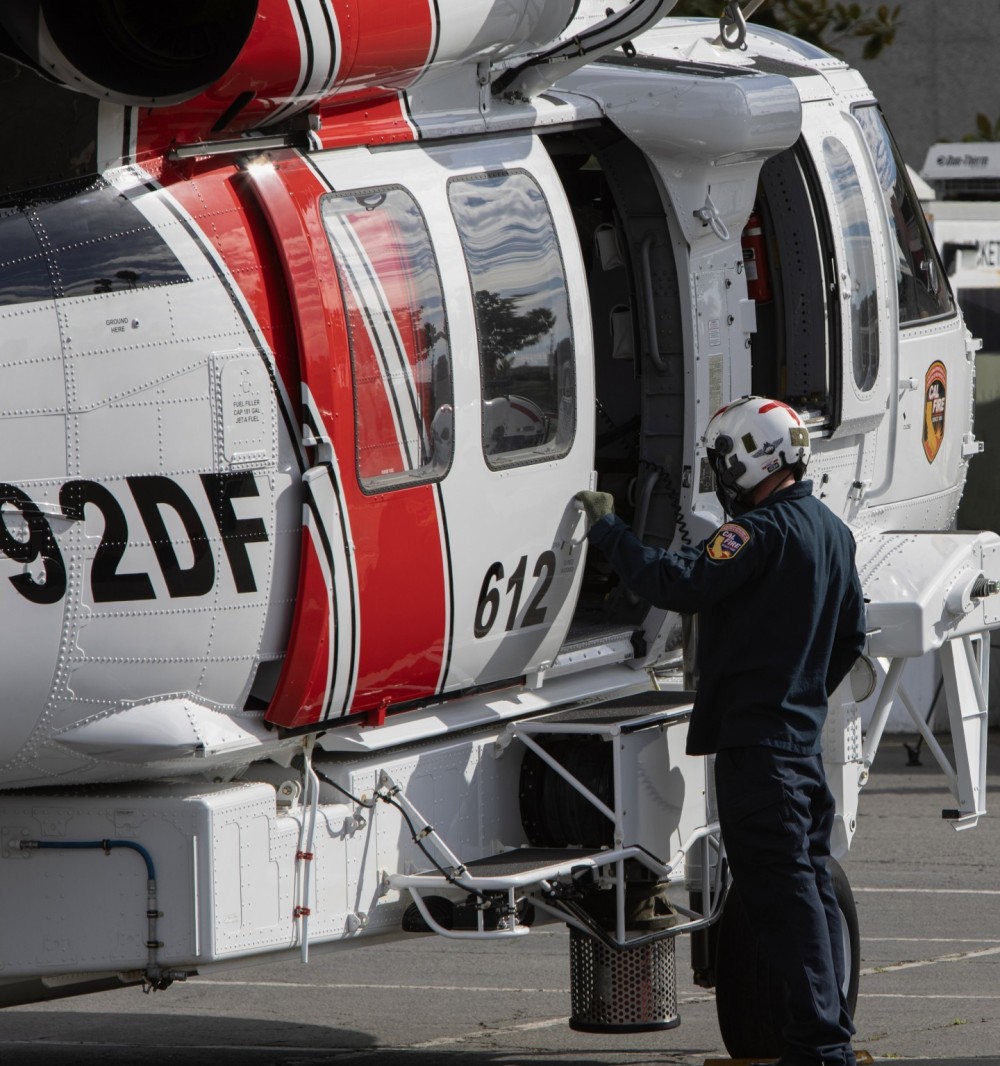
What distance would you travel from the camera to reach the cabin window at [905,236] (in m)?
8.16

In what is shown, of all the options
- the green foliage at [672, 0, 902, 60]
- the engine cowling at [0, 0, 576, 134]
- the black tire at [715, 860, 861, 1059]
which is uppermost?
the green foliage at [672, 0, 902, 60]

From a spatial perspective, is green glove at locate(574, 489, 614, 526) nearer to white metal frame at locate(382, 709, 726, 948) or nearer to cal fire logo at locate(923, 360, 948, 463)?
white metal frame at locate(382, 709, 726, 948)

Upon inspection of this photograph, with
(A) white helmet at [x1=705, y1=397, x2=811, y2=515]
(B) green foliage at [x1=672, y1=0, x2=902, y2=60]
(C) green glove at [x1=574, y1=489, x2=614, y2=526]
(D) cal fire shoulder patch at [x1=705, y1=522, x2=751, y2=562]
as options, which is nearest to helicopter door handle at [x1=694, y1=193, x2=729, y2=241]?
(A) white helmet at [x1=705, y1=397, x2=811, y2=515]

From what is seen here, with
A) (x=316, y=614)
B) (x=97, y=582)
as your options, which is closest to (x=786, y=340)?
(x=316, y=614)

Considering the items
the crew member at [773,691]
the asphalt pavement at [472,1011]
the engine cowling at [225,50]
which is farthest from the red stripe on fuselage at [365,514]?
the asphalt pavement at [472,1011]

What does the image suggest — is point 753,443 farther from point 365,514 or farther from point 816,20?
point 816,20

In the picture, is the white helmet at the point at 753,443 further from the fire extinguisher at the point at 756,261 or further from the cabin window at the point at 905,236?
the cabin window at the point at 905,236

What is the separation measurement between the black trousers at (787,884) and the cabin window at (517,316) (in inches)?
44.4

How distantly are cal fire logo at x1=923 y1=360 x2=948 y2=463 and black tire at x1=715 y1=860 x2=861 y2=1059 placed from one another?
211cm

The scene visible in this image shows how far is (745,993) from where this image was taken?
22.4 ft

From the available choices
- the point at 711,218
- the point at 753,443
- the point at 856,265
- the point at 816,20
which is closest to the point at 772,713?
the point at 753,443

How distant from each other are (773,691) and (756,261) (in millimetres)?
2132

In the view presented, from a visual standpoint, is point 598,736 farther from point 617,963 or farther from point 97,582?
point 97,582

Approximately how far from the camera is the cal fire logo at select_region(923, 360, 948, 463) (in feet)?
27.2
